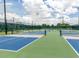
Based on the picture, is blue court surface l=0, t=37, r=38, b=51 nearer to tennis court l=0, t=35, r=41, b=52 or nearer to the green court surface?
tennis court l=0, t=35, r=41, b=52

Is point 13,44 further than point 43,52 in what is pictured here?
Yes

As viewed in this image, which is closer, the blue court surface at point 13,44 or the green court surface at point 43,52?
the green court surface at point 43,52

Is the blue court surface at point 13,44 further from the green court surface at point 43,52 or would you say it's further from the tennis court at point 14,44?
the green court surface at point 43,52

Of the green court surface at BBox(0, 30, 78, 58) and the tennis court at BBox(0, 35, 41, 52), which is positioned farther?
the tennis court at BBox(0, 35, 41, 52)

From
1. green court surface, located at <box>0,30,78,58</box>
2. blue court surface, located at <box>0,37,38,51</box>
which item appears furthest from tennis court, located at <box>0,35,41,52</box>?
green court surface, located at <box>0,30,78,58</box>

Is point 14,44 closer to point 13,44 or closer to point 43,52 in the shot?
point 13,44

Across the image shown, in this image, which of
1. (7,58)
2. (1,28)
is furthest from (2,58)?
(1,28)

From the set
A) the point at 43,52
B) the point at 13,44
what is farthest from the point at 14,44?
the point at 43,52

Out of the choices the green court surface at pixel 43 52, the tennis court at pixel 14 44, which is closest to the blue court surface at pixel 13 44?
the tennis court at pixel 14 44

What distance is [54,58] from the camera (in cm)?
1062

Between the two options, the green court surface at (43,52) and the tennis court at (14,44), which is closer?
the green court surface at (43,52)

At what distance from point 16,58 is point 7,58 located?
43cm

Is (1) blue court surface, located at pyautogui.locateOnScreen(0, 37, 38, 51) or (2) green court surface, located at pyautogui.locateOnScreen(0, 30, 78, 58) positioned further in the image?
(1) blue court surface, located at pyautogui.locateOnScreen(0, 37, 38, 51)

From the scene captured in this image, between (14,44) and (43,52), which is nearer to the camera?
(43,52)
